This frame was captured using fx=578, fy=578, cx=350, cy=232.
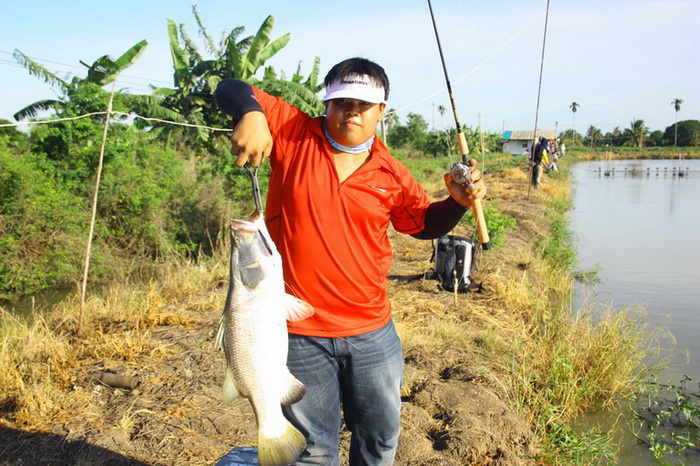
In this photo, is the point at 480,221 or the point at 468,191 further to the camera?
the point at 480,221

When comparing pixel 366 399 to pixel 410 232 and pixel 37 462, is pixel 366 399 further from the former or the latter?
pixel 37 462

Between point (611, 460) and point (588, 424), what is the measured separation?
0.76m

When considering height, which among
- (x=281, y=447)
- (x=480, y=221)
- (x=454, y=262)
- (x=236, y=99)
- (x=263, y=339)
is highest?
(x=236, y=99)

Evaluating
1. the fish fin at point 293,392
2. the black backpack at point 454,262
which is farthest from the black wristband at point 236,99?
the black backpack at point 454,262

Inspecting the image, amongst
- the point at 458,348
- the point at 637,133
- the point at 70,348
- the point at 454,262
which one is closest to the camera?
the point at 70,348

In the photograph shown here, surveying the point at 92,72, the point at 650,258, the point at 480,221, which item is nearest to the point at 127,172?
the point at 92,72

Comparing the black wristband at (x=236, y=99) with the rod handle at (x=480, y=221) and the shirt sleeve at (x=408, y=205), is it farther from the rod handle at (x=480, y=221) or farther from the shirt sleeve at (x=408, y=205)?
the rod handle at (x=480, y=221)

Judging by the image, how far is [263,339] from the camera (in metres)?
2.05

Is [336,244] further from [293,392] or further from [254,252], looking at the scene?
[293,392]

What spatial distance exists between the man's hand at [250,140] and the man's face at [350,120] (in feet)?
1.01

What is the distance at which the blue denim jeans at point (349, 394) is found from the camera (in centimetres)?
227

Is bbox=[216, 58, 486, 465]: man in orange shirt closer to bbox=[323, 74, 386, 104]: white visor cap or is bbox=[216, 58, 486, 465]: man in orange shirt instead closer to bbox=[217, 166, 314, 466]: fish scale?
bbox=[323, 74, 386, 104]: white visor cap

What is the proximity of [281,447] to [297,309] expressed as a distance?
51cm

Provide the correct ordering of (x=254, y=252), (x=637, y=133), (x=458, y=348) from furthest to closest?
(x=637, y=133), (x=458, y=348), (x=254, y=252)
